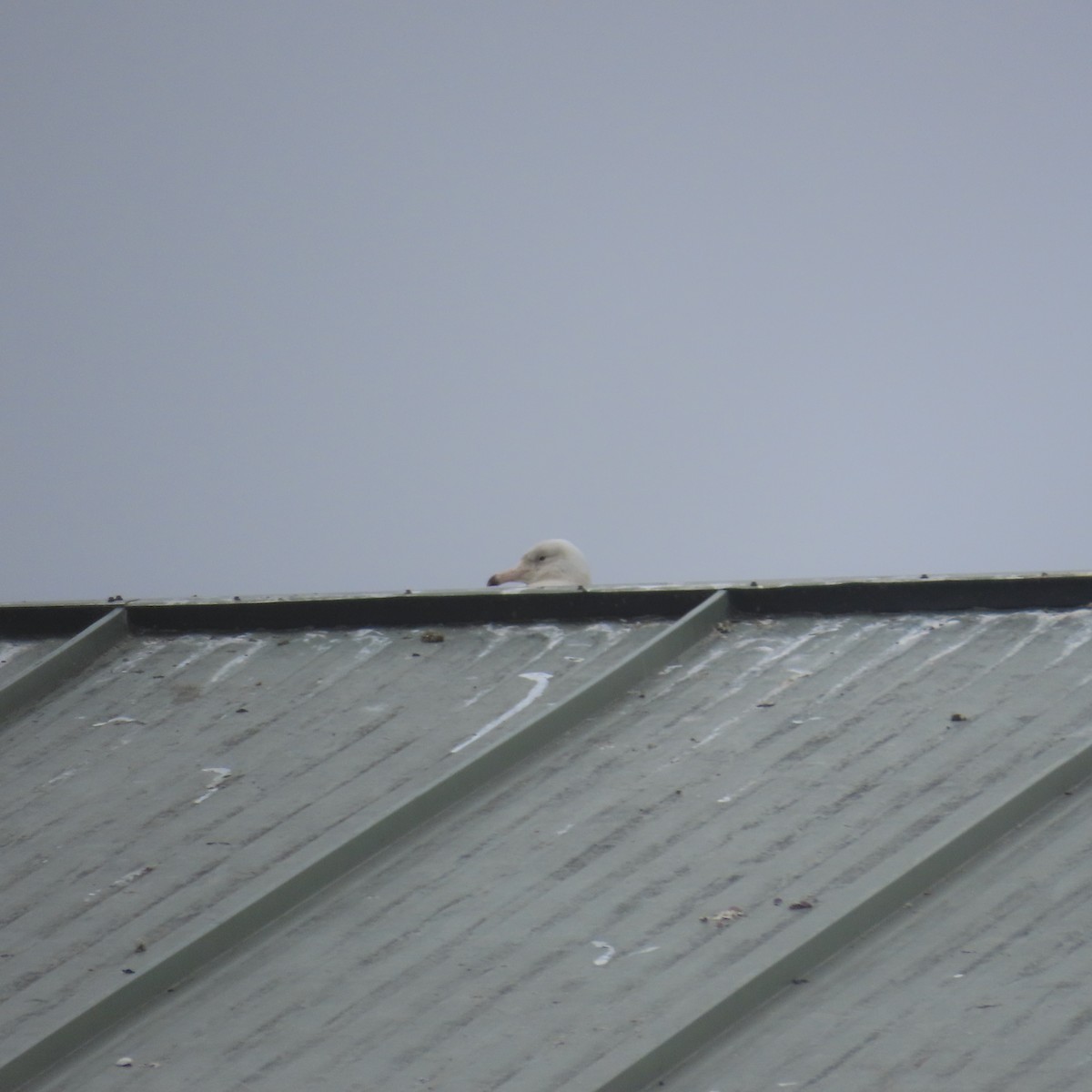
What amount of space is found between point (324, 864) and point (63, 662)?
1.75 m

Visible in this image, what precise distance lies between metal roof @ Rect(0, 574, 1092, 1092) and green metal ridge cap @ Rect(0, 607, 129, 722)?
12 millimetres

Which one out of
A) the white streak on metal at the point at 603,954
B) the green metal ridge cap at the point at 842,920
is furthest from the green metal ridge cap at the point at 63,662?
the green metal ridge cap at the point at 842,920

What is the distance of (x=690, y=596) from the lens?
5121mm

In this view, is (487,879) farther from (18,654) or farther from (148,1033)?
(18,654)

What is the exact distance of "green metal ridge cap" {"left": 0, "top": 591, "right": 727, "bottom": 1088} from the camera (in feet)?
11.2

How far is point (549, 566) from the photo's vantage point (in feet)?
38.4

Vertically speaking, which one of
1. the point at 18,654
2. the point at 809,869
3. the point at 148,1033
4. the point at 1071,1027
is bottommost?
the point at 1071,1027

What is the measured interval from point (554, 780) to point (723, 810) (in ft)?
1.55

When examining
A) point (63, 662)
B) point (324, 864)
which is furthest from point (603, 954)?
point (63, 662)

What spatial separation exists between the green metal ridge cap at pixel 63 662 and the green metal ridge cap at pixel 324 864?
153cm

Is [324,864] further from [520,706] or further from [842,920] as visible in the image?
[842,920]

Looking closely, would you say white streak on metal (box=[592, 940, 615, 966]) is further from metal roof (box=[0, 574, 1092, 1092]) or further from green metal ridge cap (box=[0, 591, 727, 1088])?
green metal ridge cap (box=[0, 591, 727, 1088])

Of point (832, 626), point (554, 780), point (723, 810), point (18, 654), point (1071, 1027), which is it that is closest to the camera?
point (1071, 1027)

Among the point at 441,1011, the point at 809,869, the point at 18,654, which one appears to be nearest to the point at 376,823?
the point at 441,1011
